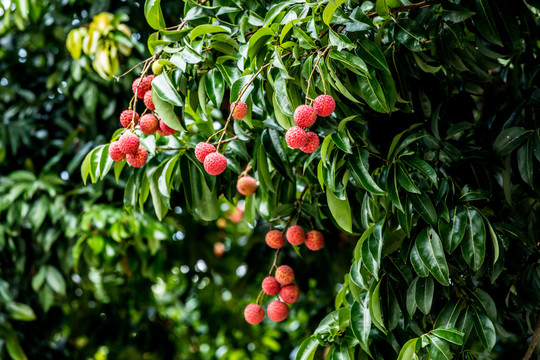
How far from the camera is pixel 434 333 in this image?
108 cm

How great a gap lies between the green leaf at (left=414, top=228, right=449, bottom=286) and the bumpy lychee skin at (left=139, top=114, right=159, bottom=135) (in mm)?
551

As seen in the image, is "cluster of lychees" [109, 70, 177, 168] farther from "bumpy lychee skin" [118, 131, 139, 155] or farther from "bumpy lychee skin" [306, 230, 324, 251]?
"bumpy lychee skin" [306, 230, 324, 251]

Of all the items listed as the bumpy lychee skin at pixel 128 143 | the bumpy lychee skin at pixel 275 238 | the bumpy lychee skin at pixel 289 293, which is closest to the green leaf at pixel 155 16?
the bumpy lychee skin at pixel 128 143

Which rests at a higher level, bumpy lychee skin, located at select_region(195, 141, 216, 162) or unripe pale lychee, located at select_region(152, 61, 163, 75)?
unripe pale lychee, located at select_region(152, 61, 163, 75)

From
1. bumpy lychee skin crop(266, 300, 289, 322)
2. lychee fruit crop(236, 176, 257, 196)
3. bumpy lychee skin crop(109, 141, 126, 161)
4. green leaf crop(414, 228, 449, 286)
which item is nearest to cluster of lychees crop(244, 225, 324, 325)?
bumpy lychee skin crop(266, 300, 289, 322)

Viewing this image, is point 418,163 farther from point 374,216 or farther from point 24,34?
point 24,34

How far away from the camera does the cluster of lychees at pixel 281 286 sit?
1.38 meters

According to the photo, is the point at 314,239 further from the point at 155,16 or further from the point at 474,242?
the point at 155,16

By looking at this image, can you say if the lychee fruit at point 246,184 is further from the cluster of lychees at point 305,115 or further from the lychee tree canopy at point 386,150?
the cluster of lychees at point 305,115

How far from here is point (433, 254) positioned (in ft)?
3.66

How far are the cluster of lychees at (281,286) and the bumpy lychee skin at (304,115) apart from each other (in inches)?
17.5

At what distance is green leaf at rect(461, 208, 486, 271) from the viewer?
1115mm

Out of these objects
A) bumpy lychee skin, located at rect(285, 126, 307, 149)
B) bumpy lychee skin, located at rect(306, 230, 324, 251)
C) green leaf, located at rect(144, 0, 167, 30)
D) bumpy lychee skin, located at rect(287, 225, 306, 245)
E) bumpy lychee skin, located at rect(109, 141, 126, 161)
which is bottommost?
bumpy lychee skin, located at rect(306, 230, 324, 251)

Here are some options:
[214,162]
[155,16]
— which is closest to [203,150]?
[214,162]
